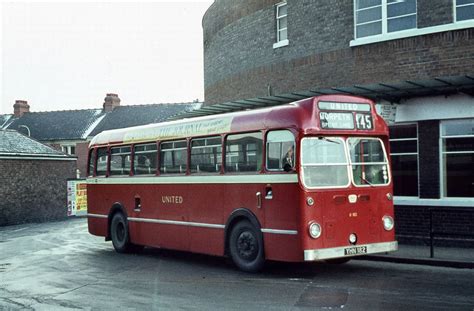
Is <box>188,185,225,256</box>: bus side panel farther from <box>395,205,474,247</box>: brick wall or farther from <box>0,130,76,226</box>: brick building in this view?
<box>0,130,76,226</box>: brick building

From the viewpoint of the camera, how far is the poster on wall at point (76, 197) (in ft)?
101

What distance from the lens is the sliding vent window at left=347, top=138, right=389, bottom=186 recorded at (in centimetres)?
1120

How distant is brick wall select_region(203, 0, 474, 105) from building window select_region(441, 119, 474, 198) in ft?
4.16

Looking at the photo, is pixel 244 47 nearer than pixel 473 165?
No

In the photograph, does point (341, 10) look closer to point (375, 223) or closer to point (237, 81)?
point (237, 81)

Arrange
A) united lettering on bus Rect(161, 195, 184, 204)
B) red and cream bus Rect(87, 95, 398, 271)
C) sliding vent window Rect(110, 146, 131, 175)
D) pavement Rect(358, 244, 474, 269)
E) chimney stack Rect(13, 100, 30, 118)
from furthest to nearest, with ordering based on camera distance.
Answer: chimney stack Rect(13, 100, 30, 118), sliding vent window Rect(110, 146, 131, 175), united lettering on bus Rect(161, 195, 184, 204), pavement Rect(358, 244, 474, 269), red and cream bus Rect(87, 95, 398, 271)

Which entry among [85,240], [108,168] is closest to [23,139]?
[85,240]

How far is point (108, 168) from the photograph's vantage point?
54.3 feet

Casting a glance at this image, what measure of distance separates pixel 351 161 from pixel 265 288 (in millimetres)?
2750

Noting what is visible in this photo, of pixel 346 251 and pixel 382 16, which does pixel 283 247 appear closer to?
pixel 346 251

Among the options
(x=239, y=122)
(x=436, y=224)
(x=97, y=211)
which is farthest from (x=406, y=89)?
(x=97, y=211)

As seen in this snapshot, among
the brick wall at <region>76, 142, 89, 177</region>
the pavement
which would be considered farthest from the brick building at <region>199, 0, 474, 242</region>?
the brick wall at <region>76, 142, 89, 177</region>

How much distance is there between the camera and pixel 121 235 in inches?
634

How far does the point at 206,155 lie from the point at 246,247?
2167 millimetres
